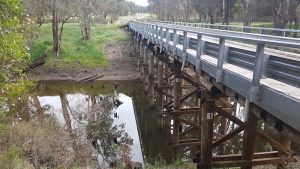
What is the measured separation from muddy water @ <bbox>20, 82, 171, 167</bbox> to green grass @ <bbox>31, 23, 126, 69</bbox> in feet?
22.2

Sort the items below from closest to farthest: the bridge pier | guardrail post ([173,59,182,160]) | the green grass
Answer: the bridge pier < guardrail post ([173,59,182,160]) < the green grass

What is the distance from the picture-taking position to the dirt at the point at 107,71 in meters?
29.2

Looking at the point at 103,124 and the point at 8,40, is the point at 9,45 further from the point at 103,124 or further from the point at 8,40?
the point at 103,124

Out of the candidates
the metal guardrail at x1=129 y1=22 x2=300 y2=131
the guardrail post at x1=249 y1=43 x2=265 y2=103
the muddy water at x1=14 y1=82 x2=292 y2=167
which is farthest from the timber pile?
the guardrail post at x1=249 y1=43 x2=265 y2=103

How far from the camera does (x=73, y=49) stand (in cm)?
3469

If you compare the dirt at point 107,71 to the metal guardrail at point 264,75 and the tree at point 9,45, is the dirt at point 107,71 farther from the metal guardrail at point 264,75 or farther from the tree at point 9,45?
the metal guardrail at point 264,75

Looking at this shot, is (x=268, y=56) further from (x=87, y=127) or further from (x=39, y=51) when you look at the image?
(x=39, y=51)

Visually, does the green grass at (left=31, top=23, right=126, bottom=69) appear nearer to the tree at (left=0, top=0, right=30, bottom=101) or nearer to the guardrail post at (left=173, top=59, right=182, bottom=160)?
the guardrail post at (left=173, top=59, right=182, bottom=160)

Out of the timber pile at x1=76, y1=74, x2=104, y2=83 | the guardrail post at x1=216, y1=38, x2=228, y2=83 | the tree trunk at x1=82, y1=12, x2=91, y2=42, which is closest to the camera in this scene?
the guardrail post at x1=216, y1=38, x2=228, y2=83

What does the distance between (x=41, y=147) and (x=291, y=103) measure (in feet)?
26.8

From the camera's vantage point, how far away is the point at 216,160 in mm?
7914

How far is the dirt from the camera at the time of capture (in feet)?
95.9

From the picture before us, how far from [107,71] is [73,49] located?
5997mm

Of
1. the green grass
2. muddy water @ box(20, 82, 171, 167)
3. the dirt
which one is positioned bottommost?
muddy water @ box(20, 82, 171, 167)
